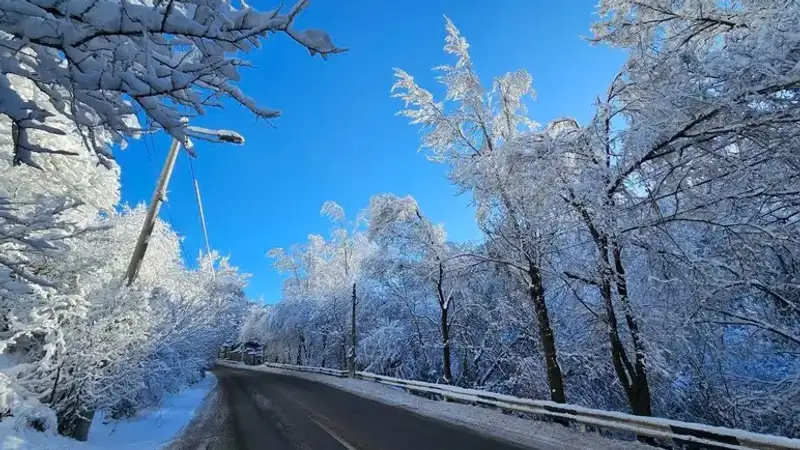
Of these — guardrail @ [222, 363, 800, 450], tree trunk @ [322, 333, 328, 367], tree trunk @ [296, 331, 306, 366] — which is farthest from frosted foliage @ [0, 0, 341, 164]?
tree trunk @ [296, 331, 306, 366]

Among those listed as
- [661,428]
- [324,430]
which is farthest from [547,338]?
[324,430]

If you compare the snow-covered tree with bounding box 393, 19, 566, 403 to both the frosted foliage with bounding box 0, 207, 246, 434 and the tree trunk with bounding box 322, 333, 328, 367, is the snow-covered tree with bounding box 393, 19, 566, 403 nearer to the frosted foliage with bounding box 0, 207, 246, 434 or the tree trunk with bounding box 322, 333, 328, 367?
the frosted foliage with bounding box 0, 207, 246, 434

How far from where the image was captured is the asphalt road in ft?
26.3

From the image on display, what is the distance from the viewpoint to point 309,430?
387 inches

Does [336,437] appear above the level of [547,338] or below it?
below

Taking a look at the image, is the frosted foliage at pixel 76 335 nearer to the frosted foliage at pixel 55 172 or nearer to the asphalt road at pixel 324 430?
the frosted foliage at pixel 55 172

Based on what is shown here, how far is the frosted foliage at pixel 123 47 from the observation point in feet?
6.18

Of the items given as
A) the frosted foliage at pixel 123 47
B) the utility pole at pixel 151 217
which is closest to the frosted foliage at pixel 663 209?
the frosted foliage at pixel 123 47

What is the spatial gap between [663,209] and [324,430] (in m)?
8.87

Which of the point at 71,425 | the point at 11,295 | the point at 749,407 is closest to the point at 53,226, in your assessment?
the point at 11,295

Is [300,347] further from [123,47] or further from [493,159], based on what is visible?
[123,47]

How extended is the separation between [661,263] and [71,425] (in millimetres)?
12690

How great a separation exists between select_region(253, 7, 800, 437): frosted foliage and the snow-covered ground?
9.12 metres

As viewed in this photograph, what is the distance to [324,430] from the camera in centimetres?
970
